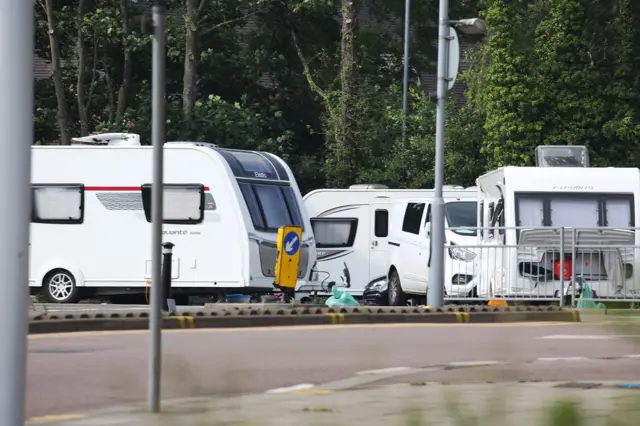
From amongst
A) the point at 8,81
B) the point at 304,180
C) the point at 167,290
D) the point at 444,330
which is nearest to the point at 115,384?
the point at 8,81

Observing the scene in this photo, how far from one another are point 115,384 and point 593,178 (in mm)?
18529

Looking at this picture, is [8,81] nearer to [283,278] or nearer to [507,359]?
[507,359]

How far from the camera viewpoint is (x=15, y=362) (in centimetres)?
504

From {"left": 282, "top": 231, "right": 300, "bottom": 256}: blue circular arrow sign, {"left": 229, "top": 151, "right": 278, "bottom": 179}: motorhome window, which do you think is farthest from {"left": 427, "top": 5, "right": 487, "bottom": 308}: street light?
{"left": 229, "top": 151, "right": 278, "bottom": 179}: motorhome window

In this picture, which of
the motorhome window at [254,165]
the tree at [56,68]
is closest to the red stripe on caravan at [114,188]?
the motorhome window at [254,165]

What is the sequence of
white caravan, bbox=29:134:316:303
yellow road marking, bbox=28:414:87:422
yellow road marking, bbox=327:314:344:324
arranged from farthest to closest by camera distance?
1. white caravan, bbox=29:134:316:303
2. yellow road marking, bbox=327:314:344:324
3. yellow road marking, bbox=28:414:87:422

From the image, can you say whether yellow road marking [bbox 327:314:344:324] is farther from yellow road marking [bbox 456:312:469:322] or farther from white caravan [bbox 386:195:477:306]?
white caravan [bbox 386:195:477:306]

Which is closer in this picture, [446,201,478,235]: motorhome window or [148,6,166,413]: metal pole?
[148,6,166,413]: metal pole

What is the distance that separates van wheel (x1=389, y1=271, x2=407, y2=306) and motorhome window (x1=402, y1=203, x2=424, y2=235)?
3.13 ft

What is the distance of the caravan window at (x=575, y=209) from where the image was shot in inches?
830

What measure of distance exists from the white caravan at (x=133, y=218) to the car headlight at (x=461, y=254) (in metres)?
3.78

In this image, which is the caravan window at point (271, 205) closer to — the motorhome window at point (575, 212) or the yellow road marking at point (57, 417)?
the motorhome window at point (575, 212)

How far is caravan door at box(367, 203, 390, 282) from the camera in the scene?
26.5m

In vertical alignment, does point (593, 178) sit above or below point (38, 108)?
below
